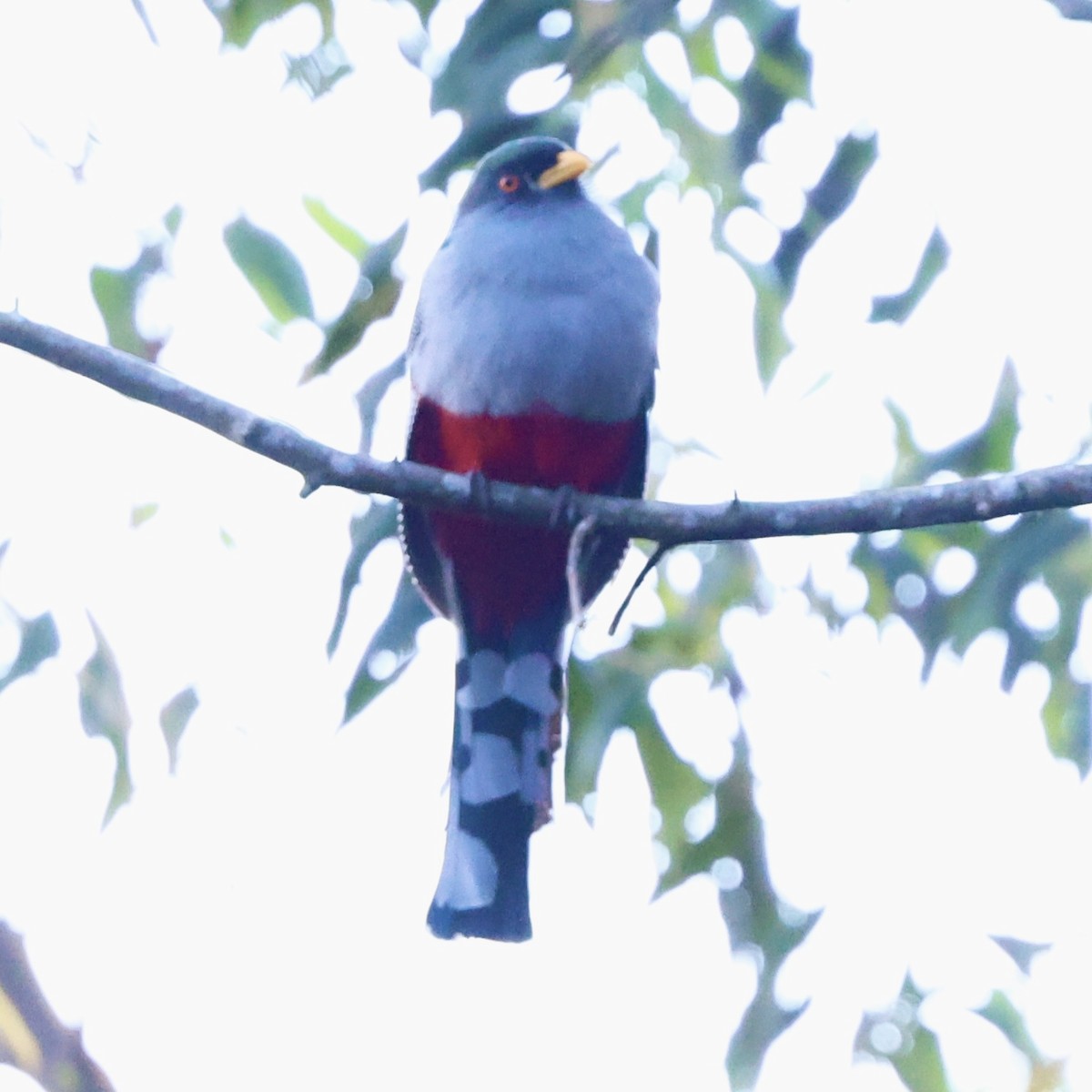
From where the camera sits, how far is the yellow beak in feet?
13.2

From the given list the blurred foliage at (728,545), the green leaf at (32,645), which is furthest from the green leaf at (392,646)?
the green leaf at (32,645)

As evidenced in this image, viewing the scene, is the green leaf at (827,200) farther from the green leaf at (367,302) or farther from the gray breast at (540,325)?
the green leaf at (367,302)

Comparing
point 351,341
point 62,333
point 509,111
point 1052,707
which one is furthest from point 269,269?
point 1052,707

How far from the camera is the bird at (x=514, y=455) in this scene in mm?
3371

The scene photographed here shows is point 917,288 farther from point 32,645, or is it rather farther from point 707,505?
point 32,645

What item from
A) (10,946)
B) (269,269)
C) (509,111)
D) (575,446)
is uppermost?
(509,111)

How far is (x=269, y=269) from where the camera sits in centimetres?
377

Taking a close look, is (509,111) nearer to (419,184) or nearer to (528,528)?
(419,184)

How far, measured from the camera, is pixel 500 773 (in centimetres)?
368

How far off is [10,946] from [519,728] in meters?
1.45

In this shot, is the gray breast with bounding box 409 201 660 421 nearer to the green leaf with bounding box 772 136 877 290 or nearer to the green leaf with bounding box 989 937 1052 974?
the green leaf with bounding box 772 136 877 290

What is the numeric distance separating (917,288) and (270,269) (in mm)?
1489

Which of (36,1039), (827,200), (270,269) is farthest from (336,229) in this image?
(36,1039)

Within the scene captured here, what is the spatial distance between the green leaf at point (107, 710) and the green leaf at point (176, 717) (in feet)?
0.32
